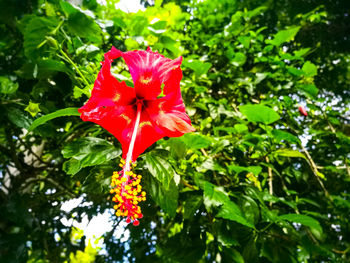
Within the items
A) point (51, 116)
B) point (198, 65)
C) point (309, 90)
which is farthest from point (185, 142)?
point (309, 90)

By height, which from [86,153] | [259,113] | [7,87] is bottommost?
[86,153]

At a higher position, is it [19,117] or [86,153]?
[19,117]

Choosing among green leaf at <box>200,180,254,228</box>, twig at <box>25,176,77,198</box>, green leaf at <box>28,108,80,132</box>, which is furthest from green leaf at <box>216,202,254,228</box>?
twig at <box>25,176,77,198</box>

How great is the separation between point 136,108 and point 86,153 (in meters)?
0.22

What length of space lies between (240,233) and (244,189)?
0.64ft

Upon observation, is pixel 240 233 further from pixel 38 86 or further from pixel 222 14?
pixel 222 14

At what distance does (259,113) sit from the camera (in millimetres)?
1269

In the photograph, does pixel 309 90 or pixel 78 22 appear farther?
pixel 309 90

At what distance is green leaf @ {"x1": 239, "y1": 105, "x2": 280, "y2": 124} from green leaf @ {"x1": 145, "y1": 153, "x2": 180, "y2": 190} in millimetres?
575

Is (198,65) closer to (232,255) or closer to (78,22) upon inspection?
(78,22)

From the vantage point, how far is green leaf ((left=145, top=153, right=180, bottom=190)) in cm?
81

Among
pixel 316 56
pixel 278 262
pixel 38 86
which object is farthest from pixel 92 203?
pixel 316 56

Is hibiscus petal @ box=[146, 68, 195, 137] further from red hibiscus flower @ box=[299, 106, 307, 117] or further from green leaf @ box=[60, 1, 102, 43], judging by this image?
red hibiscus flower @ box=[299, 106, 307, 117]

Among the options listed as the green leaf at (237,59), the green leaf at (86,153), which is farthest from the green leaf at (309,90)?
the green leaf at (86,153)
